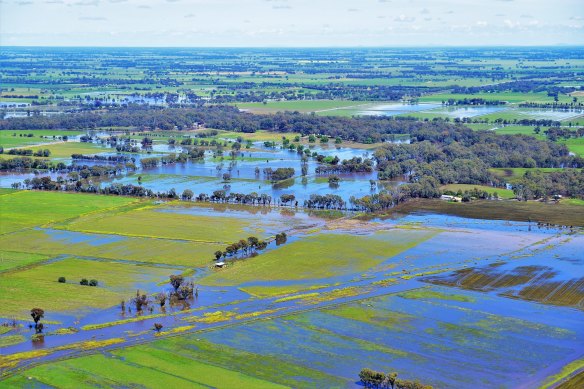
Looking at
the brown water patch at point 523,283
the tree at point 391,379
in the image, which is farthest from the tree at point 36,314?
the brown water patch at point 523,283

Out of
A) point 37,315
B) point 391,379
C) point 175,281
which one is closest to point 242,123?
point 175,281

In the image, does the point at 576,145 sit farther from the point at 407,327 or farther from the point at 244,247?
the point at 407,327

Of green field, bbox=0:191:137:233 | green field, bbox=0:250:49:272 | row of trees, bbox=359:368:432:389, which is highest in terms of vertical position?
row of trees, bbox=359:368:432:389

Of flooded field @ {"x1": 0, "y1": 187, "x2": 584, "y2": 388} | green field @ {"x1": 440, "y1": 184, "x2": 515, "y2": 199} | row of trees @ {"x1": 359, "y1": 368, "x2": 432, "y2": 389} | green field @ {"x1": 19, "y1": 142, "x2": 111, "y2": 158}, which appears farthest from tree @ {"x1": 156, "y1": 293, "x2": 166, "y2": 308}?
green field @ {"x1": 19, "y1": 142, "x2": 111, "y2": 158}

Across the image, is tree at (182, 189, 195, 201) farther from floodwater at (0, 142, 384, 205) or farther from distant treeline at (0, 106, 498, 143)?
distant treeline at (0, 106, 498, 143)

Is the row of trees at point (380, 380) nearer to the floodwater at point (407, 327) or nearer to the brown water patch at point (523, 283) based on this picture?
the floodwater at point (407, 327)

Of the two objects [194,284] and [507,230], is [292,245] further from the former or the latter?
[507,230]

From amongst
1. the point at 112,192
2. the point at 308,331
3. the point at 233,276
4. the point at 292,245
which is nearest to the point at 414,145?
the point at 112,192

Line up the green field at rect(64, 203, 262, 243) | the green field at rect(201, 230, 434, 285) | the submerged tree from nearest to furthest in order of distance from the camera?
the submerged tree → the green field at rect(201, 230, 434, 285) → the green field at rect(64, 203, 262, 243)
